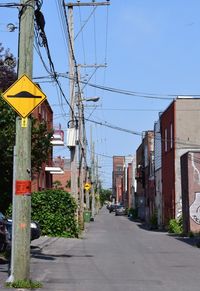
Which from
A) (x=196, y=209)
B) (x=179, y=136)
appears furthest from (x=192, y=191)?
(x=179, y=136)

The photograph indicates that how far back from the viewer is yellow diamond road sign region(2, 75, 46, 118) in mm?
11148

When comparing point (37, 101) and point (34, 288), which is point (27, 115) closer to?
point (37, 101)

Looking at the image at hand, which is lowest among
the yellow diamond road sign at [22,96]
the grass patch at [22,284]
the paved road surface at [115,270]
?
the paved road surface at [115,270]

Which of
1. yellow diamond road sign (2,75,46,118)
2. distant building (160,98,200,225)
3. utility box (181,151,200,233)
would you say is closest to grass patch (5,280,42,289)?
yellow diamond road sign (2,75,46,118)

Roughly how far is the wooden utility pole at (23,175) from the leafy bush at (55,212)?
17.8 metres

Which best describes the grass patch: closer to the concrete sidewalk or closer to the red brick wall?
the concrete sidewalk

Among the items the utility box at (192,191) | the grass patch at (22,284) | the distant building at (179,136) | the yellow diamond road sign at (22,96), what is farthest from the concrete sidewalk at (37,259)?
the distant building at (179,136)

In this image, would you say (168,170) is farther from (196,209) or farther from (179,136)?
(196,209)

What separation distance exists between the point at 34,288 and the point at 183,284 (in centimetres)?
324

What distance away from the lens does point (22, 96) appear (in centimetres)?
1120

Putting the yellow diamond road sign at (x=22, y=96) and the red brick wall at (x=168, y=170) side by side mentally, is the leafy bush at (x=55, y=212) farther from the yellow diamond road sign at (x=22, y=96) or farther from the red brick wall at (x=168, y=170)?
the yellow diamond road sign at (x=22, y=96)

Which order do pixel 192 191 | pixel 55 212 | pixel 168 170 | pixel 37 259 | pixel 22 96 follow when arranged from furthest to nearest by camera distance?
1. pixel 168 170
2. pixel 192 191
3. pixel 55 212
4. pixel 37 259
5. pixel 22 96

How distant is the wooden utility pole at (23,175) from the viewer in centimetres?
1084

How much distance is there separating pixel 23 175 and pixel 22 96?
148 centimetres
